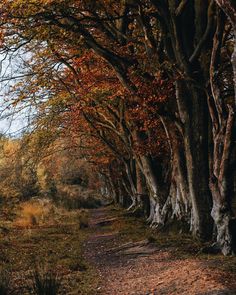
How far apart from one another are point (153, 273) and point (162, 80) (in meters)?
5.36

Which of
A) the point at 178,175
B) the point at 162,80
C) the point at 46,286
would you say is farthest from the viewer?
the point at 178,175

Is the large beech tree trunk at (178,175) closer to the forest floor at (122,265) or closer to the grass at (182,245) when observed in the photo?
the grass at (182,245)

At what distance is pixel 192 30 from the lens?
11.4 metres

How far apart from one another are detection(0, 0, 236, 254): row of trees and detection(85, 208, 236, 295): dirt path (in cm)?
121

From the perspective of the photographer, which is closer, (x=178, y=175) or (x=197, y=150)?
(x=197, y=150)

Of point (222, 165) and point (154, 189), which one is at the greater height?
point (222, 165)

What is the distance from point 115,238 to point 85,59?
6.72 m

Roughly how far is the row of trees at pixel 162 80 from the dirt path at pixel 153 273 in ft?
3.98

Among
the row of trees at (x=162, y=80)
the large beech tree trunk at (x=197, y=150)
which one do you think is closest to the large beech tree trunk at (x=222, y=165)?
the row of trees at (x=162, y=80)

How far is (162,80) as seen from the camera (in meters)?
11.6

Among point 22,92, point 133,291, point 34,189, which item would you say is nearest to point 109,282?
point 133,291

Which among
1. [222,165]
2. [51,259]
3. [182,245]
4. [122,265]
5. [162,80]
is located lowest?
[122,265]

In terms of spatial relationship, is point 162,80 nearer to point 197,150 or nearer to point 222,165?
point 197,150

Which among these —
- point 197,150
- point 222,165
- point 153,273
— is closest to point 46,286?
point 153,273
